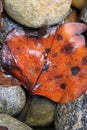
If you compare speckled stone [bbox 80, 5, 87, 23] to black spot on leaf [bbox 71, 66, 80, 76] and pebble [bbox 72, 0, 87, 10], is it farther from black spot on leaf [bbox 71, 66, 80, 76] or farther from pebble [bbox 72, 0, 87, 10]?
black spot on leaf [bbox 71, 66, 80, 76]

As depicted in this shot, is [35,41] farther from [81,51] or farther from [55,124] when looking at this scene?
[55,124]

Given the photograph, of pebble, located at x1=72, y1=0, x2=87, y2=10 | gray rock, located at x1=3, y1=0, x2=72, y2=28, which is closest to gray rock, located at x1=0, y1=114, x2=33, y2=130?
gray rock, located at x1=3, y1=0, x2=72, y2=28

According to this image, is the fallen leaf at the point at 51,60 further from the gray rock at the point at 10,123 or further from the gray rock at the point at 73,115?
the gray rock at the point at 10,123

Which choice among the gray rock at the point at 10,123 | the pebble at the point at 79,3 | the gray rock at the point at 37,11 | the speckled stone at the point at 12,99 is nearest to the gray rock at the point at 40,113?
the speckled stone at the point at 12,99

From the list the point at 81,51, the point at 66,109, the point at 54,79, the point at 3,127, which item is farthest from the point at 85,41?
the point at 3,127

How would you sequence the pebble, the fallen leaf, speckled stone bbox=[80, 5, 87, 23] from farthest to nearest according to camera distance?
the pebble → speckled stone bbox=[80, 5, 87, 23] → the fallen leaf

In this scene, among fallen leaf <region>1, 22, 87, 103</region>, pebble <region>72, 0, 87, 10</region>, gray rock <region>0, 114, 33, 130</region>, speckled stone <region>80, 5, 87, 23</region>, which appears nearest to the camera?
gray rock <region>0, 114, 33, 130</region>
